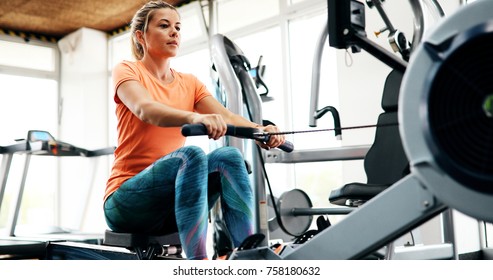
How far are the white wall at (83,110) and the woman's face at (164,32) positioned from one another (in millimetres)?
1158

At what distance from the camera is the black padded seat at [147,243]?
50.1 inches

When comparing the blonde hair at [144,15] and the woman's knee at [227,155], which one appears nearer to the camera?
the woman's knee at [227,155]

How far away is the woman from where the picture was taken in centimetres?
120

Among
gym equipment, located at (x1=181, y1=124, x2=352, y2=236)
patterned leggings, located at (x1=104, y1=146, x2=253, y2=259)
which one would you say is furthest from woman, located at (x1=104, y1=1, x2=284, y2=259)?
gym equipment, located at (x1=181, y1=124, x2=352, y2=236)

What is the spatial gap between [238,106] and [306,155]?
0.51m

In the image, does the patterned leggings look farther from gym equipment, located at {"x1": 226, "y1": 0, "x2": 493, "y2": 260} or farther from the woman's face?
gym equipment, located at {"x1": 226, "y1": 0, "x2": 493, "y2": 260}

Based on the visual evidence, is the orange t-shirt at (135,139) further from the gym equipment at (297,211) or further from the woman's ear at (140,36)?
the gym equipment at (297,211)

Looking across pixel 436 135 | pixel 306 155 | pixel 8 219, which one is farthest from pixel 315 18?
pixel 436 135

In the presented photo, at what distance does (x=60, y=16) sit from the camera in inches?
102

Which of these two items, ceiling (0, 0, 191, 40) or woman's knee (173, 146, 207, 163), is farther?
ceiling (0, 0, 191, 40)

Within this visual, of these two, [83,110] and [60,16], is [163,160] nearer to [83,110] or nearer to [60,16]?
[60,16]

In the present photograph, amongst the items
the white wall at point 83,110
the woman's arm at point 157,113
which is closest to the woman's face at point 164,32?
the woman's arm at point 157,113

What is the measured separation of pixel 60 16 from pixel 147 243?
5.49 feet
